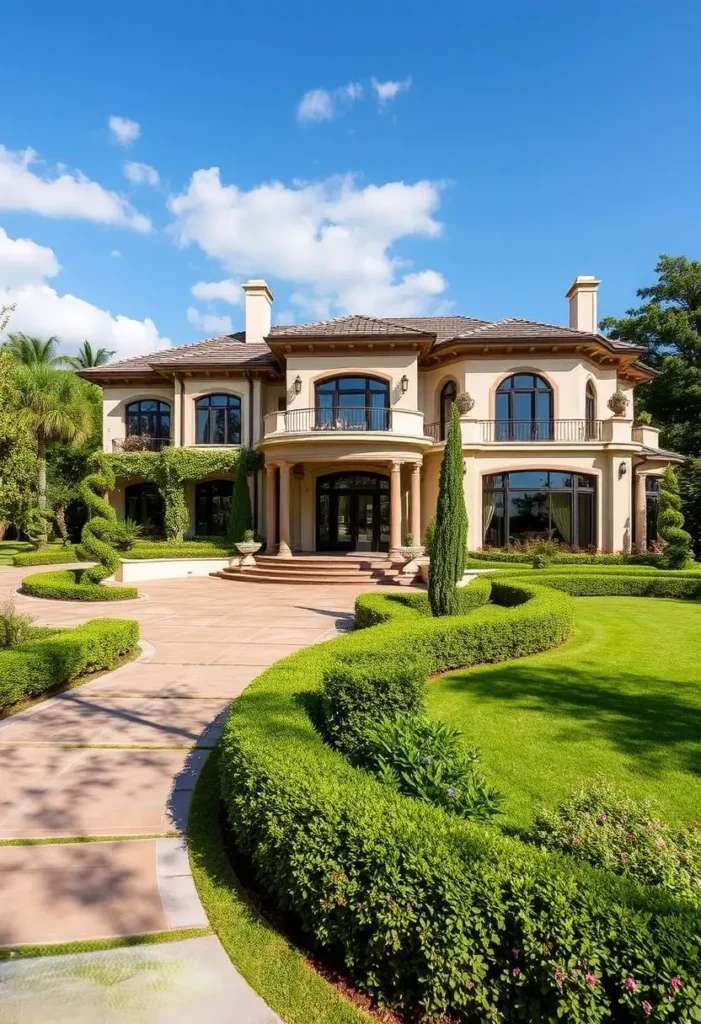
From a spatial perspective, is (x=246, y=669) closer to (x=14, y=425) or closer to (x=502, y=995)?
(x=502, y=995)

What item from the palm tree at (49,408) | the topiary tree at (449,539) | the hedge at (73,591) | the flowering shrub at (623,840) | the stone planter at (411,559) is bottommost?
the hedge at (73,591)

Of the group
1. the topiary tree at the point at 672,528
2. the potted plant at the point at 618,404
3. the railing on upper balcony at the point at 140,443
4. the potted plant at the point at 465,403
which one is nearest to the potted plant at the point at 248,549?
the railing on upper balcony at the point at 140,443

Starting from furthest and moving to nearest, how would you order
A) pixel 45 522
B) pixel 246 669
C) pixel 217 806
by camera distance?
1. pixel 45 522
2. pixel 246 669
3. pixel 217 806

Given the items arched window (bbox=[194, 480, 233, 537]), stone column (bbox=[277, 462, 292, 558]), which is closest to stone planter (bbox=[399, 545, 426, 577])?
stone column (bbox=[277, 462, 292, 558])

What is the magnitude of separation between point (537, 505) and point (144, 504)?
57.6 feet

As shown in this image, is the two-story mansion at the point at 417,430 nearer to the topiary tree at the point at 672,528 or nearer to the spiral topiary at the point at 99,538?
the topiary tree at the point at 672,528

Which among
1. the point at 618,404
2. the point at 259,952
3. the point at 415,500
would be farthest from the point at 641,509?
the point at 259,952

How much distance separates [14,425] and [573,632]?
1243 centimetres

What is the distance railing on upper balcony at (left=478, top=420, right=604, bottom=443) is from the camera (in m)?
21.6

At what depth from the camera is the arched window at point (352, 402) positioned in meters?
21.4

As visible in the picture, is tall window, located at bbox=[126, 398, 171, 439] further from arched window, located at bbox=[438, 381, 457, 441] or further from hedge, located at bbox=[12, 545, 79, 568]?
arched window, located at bbox=[438, 381, 457, 441]

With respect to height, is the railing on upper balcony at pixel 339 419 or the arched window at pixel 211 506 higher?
the railing on upper balcony at pixel 339 419

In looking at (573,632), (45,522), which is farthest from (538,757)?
(45,522)

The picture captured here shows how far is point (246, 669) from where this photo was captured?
27.0 ft
